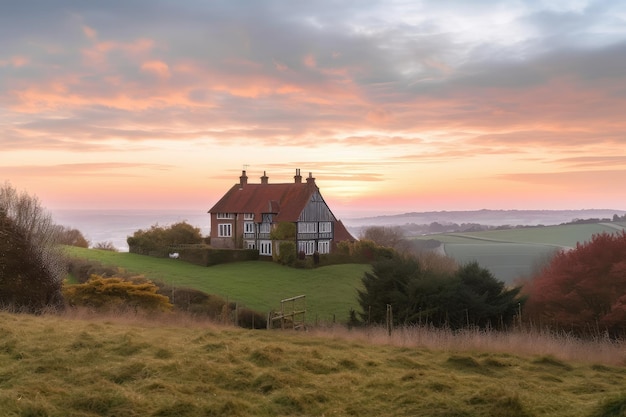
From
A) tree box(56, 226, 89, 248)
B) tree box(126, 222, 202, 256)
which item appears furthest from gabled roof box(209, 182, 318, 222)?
tree box(56, 226, 89, 248)

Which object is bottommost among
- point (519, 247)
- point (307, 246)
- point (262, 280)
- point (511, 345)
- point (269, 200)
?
point (262, 280)

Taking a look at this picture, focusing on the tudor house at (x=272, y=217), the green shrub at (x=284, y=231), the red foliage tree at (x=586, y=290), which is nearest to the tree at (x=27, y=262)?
the red foliage tree at (x=586, y=290)

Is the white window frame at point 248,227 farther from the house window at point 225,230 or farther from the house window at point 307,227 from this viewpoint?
the house window at point 307,227

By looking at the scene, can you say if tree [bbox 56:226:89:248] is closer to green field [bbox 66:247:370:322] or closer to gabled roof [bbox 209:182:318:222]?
green field [bbox 66:247:370:322]

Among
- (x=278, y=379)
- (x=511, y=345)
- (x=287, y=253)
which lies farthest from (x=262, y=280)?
(x=278, y=379)

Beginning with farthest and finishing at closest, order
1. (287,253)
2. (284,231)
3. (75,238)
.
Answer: (75,238) → (284,231) → (287,253)

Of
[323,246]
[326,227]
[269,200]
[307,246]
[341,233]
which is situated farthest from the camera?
[341,233]

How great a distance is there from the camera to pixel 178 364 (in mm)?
13148

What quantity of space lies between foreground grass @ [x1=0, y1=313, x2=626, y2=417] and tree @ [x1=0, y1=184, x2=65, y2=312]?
38.6 ft

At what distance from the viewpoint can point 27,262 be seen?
98.1 feet

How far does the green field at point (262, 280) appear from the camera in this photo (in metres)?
41.4

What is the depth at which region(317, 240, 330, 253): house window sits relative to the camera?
67525mm

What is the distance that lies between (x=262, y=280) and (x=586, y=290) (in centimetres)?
2896

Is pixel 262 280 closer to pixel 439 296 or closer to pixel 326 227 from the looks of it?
pixel 326 227
